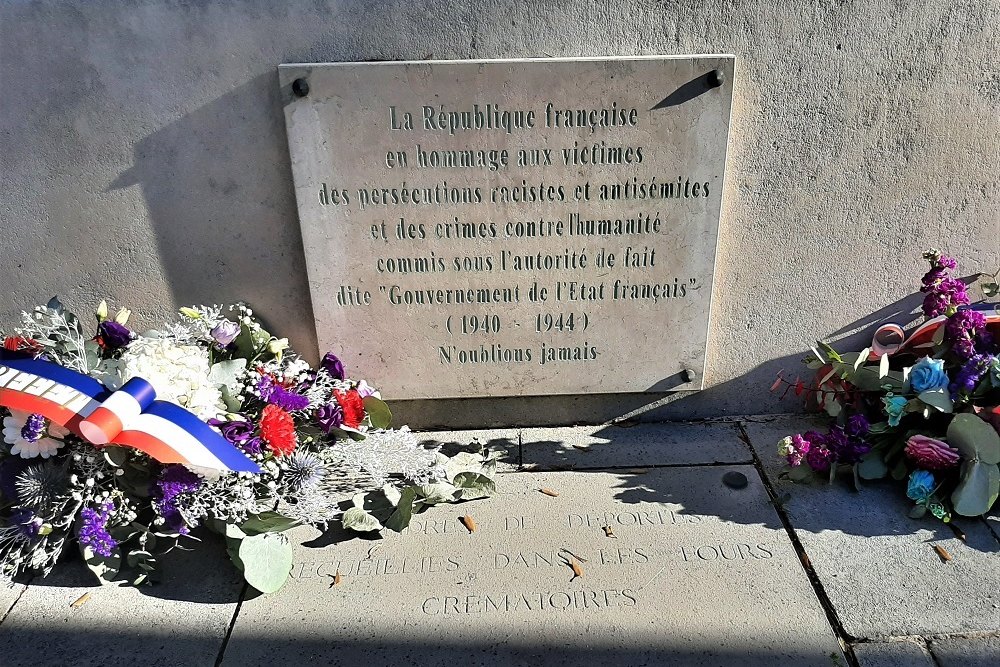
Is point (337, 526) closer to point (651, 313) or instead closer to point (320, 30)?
point (651, 313)

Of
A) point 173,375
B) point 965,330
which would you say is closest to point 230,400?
point 173,375

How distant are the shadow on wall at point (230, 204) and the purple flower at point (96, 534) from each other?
104cm

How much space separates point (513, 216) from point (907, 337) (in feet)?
6.38

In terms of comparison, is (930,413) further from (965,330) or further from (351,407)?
(351,407)

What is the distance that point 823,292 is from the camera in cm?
314

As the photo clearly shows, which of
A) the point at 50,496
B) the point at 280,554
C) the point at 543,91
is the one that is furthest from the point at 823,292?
the point at 50,496

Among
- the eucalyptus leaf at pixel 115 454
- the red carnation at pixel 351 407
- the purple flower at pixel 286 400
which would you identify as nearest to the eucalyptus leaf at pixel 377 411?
the red carnation at pixel 351 407

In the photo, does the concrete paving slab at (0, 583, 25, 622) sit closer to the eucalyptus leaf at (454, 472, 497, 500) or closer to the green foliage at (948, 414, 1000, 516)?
the eucalyptus leaf at (454, 472, 497, 500)

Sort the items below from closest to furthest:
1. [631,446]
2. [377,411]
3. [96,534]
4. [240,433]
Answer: [96,534] < [240,433] < [377,411] < [631,446]

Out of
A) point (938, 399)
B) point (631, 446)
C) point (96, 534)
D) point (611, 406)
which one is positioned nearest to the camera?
point (96, 534)

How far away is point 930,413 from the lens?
2.73m

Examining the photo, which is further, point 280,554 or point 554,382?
point 554,382

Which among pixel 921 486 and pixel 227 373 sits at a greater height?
pixel 227 373

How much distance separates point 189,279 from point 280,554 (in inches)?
52.7
